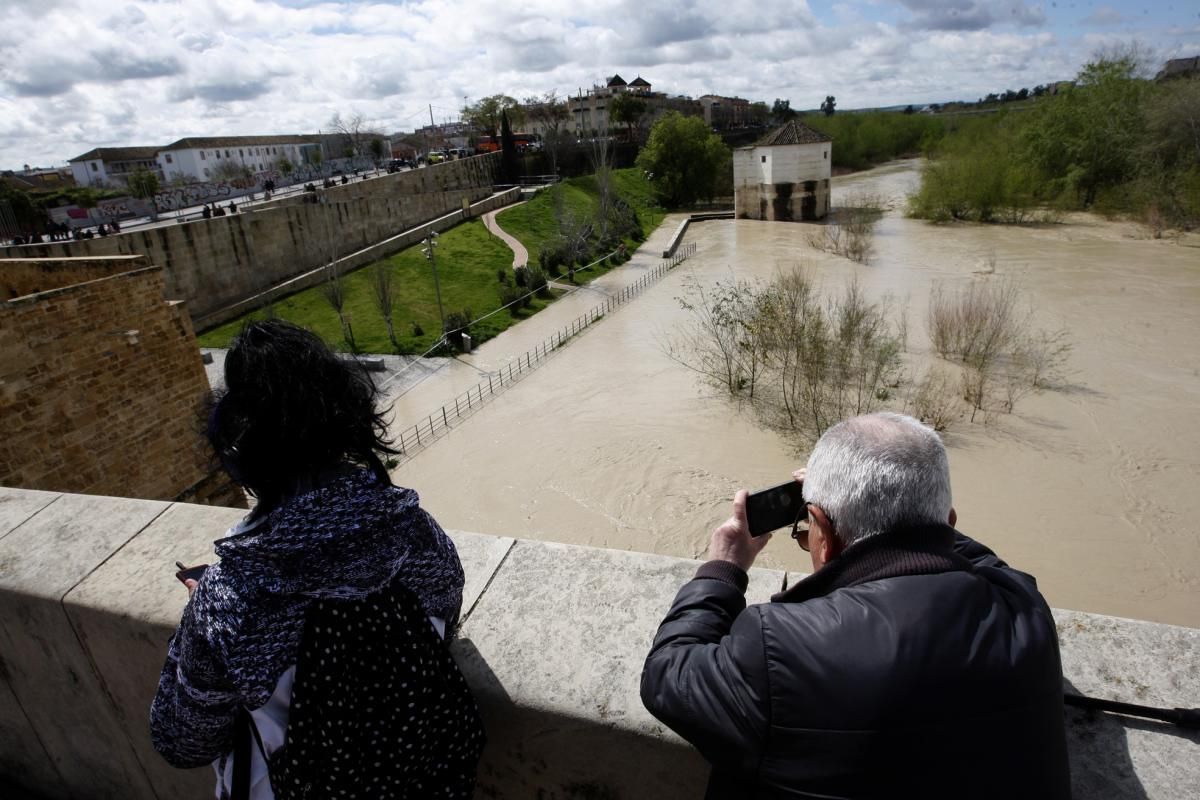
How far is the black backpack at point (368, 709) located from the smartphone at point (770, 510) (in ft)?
2.50

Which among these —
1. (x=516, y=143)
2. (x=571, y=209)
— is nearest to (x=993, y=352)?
(x=571, y=209)

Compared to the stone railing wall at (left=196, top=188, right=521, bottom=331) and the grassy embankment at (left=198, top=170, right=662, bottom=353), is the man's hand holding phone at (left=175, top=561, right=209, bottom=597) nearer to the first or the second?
the grassy embankment at (left=198, top=170, right=662, bottom=353)

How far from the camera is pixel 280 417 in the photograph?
4.64ft

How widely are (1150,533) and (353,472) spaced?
13.9 m

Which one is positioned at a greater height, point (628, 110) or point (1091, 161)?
point (628, 110)

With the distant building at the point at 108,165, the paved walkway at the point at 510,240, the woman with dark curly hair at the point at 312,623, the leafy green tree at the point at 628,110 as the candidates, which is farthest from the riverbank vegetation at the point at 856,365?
the distant building at the point at 108,165

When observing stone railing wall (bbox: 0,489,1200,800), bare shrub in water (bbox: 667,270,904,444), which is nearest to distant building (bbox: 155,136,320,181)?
bare shrub in water (bbox: 667,270,904,444)

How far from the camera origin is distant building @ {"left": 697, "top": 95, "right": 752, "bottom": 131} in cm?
9912

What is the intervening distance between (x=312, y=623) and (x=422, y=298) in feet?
98.3

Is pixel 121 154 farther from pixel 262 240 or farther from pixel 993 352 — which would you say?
pixel 993 352

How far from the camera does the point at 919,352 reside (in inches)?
806

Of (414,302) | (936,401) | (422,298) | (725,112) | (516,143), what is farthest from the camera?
(725,112)

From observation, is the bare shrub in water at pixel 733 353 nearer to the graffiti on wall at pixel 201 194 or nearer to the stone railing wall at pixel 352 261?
the stone railing wall at pixel 352 261

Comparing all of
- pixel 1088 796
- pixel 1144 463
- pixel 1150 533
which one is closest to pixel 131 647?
pixel 1088 796
